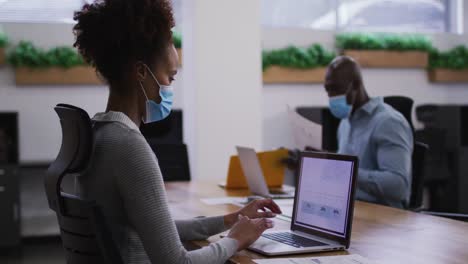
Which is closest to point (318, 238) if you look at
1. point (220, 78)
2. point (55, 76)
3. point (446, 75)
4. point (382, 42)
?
point (220, 78)

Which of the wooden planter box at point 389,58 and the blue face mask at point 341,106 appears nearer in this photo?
the blue face mask at point 341,106

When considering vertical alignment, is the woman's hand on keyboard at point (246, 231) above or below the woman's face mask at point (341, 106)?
below

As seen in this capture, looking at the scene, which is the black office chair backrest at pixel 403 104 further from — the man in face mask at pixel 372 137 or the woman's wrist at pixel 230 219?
the woman's wrist at pixel 230 219

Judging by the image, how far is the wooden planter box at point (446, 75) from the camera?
24.0 ft

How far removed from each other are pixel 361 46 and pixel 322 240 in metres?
5.15

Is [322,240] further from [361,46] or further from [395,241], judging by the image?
[361,46]

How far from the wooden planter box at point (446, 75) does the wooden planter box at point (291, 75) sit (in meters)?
1.35

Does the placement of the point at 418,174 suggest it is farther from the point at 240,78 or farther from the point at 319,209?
the point at 240,78

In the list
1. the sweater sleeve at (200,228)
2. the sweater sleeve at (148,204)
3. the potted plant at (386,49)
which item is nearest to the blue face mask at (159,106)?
the sweater sleeve at (148,204)

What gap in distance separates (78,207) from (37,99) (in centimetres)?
489

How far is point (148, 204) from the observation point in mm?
1695

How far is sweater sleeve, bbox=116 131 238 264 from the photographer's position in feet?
5.54

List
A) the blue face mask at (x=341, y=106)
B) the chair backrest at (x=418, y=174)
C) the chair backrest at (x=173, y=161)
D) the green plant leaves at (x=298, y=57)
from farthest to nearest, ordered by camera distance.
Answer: the green plant leaves at (x=298, y=57)
the chair backrest at (x=173, y=161)
the blue face mask at (x=341, y=106)
the chair backrest at (x=418, y=174)

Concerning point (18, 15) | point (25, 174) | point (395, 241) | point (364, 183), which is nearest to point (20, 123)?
point (25, 174)
